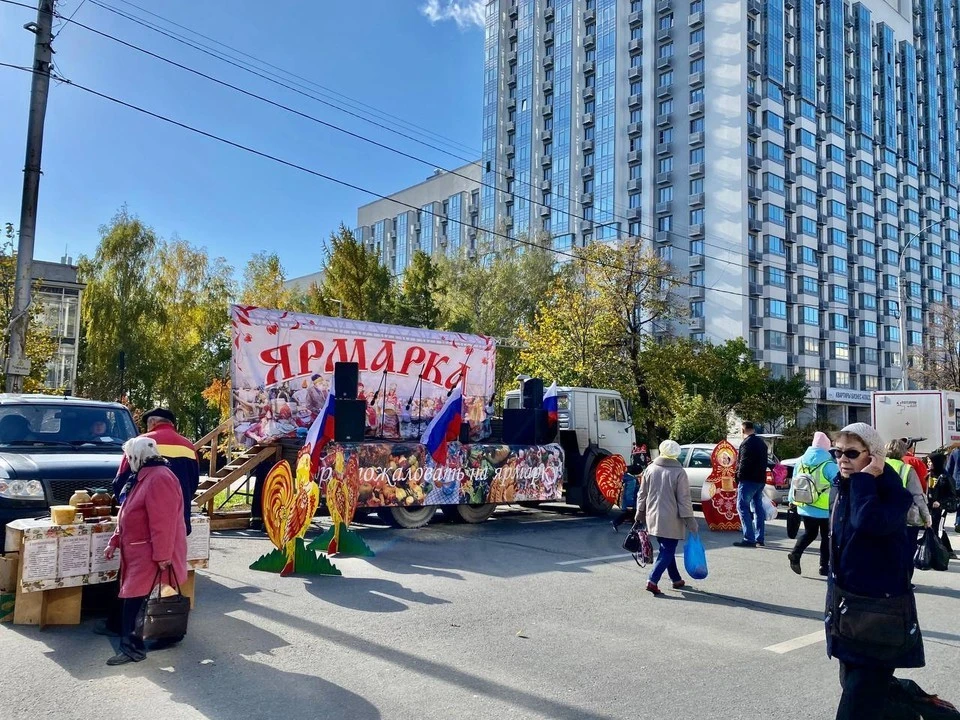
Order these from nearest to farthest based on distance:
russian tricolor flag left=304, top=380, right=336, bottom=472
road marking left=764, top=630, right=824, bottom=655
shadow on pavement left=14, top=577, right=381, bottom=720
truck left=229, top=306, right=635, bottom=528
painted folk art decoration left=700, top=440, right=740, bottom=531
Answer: shadow on pavement left=14, top=577, right=381, bottom=720 < road marking left=764, top=630, right=824, bottom=655 < russian tricolor flag left=304, top=380, right=336, bottom=472 < truck left=229, top=306, right=635, bottom=528 < painted folk art decoration left=700, top=440, right=740, bottom=531

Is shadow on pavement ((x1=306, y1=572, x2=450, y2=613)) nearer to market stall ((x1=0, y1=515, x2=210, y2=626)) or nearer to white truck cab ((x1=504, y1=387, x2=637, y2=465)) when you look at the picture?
market stall ((x1=0, y1=515, x2=210, y2=626))

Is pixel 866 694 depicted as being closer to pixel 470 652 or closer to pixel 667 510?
pixel 470 652

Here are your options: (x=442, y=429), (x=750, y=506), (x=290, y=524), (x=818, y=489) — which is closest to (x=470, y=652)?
(x=290, y=524)

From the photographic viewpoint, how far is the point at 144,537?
5.52 meters

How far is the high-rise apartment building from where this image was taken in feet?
206

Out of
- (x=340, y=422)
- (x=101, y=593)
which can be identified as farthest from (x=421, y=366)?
(x=101, y=593)

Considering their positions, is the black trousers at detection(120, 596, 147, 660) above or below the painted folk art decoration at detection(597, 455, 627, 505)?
below

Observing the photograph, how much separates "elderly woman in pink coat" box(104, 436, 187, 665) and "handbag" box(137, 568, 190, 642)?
40 millimetres

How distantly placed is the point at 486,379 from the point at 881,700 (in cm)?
1339

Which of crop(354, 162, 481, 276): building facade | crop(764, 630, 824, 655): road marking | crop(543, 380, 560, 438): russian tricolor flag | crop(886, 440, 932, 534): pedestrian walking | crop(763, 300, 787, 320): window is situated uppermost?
crop(354, 162, 481, 276): building facade

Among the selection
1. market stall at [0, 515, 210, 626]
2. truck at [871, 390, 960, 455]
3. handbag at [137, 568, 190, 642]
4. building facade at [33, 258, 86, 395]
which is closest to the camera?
handbag at [137, 568, 190, 642]

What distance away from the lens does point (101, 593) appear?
700cm

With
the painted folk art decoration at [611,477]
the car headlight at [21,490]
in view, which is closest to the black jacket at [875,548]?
the car headlight at [21,490]

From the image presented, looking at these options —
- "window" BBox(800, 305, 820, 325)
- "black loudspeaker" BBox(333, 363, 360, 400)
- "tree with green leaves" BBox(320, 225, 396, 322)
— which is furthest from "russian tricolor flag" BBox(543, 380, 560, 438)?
"window" BBox(800, 305, 820, 325)
